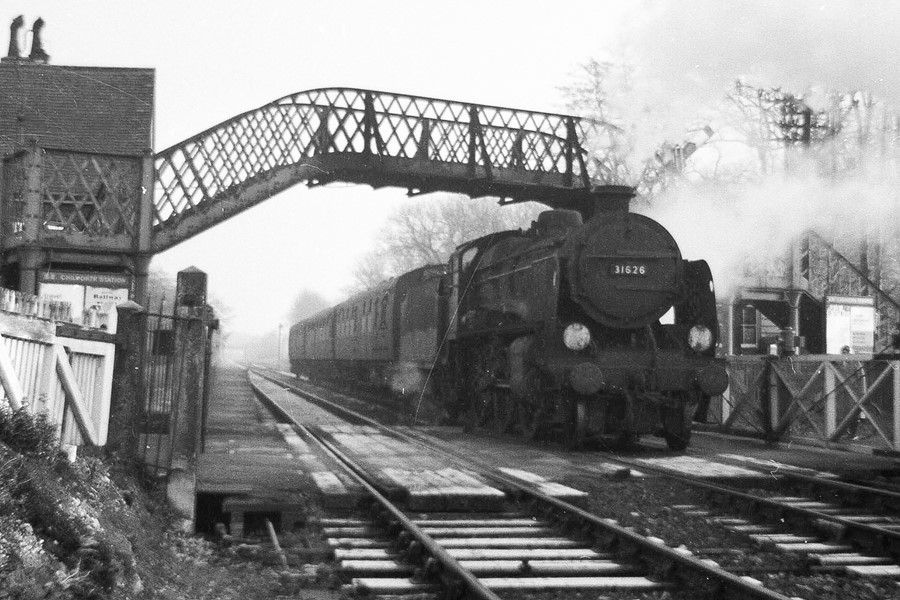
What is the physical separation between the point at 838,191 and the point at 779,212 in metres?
0.95

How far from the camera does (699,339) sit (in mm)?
11781

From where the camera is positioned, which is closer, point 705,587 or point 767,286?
point 705,587

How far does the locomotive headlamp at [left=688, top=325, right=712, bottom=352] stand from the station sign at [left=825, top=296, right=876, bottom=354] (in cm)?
870

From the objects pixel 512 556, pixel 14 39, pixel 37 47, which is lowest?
pixel 512 556

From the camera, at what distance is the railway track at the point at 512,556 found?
16.7 ft

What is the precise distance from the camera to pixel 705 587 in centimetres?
503

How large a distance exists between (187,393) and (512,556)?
3.12 meters

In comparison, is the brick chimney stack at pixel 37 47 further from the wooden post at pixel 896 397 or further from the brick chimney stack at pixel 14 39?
the wooden post at pixel 896 397

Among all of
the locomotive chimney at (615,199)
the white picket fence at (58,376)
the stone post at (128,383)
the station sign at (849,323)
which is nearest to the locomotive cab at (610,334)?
the locomotive chimney at (615,199)

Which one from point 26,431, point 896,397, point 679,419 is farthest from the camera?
point 679,419

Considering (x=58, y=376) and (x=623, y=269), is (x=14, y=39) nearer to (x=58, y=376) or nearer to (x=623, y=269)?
(x=623, y=269)

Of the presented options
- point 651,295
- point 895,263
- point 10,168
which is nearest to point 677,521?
point 651,295

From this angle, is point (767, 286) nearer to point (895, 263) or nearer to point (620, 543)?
point (895, 263)

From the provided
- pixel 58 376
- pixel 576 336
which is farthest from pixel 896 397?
pixel 58 376
